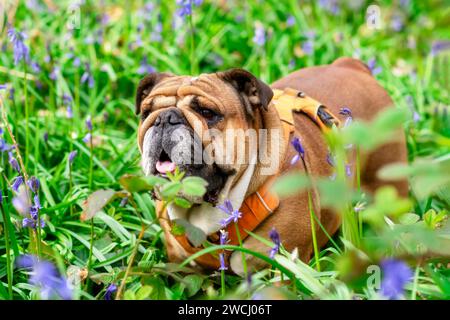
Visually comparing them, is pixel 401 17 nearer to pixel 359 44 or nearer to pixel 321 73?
pixel 359 44

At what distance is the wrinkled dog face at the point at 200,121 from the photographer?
2.99 meters

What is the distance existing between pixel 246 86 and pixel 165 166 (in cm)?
53

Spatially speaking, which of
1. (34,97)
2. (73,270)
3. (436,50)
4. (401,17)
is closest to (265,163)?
(73,270)

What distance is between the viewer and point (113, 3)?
6.26m

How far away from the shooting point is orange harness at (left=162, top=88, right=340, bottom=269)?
3.12 meters

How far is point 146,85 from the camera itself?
3451 mm

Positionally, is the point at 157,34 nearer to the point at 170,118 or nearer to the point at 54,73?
the point at 54,73

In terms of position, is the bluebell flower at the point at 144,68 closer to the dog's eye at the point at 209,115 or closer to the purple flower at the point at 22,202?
the dog's eye at the point at 209,115

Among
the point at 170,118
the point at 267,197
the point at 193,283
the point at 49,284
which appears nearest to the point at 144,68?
the point at 170,118

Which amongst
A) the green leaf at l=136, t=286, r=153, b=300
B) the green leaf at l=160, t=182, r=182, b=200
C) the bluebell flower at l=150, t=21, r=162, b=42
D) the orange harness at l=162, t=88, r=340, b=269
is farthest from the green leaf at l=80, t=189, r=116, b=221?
Answer: the bluebell flower at l=150, t=21, r=162, b=42

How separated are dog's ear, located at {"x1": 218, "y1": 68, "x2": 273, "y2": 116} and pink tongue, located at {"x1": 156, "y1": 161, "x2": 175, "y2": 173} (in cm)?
44

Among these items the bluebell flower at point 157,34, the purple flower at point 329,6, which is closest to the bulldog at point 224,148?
the bluebell flower at point 157,34

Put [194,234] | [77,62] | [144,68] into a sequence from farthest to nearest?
[144,68]
[77,62]
[194,234]

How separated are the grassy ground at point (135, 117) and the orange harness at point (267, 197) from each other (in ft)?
0.56
